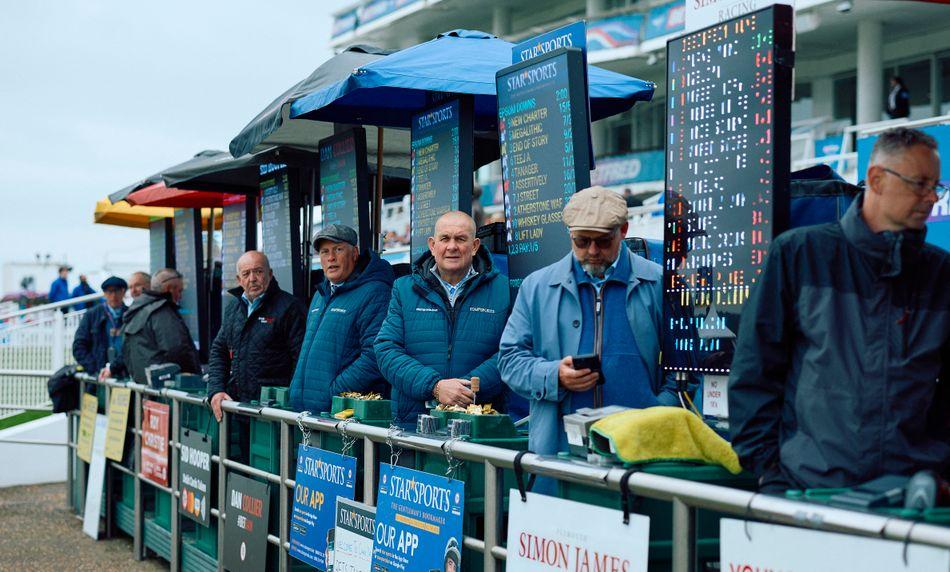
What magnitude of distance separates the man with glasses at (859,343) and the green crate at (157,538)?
5728 mm

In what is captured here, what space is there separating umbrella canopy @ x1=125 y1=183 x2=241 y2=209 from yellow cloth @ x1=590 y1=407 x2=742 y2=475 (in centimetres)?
870

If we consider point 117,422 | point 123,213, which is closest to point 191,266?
point 123,213

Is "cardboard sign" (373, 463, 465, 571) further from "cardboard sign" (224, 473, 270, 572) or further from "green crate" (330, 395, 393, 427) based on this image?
"cardboard sign" (224, 473, 270, 572)

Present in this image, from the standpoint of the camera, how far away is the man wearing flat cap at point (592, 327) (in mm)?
4305

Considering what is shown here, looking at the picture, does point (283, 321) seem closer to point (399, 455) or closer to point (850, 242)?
point (399, 455)

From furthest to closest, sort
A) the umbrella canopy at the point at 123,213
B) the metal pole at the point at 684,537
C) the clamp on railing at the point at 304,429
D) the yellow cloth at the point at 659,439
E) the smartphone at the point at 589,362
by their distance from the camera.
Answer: the umbrella canopy at the point at 123,213 → the clamp on railing at the point at 304,429 → the smartphone at the point at 589,362 → the yellow cloth at the point at 659,439 → the metal pole at the point at 684,537

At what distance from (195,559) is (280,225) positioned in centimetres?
335

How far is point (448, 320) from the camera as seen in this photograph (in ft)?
18.2

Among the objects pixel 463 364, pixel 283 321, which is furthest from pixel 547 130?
pixel 283 321

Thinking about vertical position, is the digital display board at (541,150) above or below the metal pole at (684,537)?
above

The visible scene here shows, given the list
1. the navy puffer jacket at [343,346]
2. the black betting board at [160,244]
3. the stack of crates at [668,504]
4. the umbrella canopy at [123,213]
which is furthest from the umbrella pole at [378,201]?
the umbrella canopy at [123,213]

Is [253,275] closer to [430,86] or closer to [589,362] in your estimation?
[430,86]

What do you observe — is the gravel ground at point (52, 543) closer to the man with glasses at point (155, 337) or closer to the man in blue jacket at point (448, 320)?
the man with glasses at point (155, 337)

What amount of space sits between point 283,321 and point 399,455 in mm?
2776
